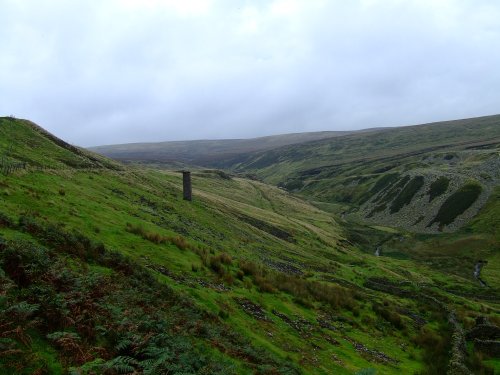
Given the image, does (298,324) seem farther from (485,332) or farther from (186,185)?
(186,185)

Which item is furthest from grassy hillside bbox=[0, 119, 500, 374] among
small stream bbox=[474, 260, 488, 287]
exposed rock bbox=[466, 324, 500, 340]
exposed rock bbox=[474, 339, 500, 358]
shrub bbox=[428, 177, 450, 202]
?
shrub bbox=[428, 177, 450, 202]

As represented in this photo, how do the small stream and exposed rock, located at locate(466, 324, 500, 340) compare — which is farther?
the small stream

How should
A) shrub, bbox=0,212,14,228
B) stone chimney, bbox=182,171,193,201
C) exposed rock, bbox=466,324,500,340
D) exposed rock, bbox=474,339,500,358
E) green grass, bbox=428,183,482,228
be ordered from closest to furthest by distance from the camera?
shrub, bbox=0,212,14,228 → exposed rock, bbox=474,339,500,358 → exposed rock, bbox=466,324,500,340 → stone chimney, bbox=182,171,193,201 → green grass, bbox=428,183,482,228

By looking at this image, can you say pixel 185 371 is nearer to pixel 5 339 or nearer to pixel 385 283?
pixel 5 339

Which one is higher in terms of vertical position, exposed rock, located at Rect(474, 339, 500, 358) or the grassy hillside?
the grassy hillside

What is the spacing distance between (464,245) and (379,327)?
77.2m

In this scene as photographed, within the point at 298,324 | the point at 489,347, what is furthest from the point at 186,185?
the point at 489,347

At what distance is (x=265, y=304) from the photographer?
2831 centimetres

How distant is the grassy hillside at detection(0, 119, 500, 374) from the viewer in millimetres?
12680

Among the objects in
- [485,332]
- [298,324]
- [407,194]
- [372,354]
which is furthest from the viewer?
[407,194]

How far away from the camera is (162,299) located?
64.6 ft

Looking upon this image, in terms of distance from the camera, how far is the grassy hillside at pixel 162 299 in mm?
12680

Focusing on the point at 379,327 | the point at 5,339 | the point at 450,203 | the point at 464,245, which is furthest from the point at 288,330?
the point at 450,203

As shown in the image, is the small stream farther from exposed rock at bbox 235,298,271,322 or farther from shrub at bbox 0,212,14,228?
shrub at bbox 0,212,14,228
